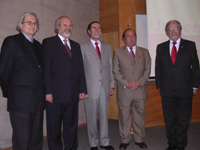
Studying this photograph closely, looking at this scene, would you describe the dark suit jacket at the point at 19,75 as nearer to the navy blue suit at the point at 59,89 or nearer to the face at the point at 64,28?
the navy blue suit at the point at 59,89

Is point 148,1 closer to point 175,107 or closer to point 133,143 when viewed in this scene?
point 175,107

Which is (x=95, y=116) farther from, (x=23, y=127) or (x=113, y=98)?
(x=113, y=98)

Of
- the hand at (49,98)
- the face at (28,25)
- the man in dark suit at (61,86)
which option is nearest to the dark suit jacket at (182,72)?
the man in dark suit at (61,86)

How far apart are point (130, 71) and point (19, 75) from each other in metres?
1.57

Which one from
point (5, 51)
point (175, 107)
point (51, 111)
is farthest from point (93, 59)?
point (175, 107)

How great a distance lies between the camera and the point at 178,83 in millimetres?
2414

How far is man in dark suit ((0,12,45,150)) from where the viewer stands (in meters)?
1.73

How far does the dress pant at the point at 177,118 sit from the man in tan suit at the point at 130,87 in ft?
1.19

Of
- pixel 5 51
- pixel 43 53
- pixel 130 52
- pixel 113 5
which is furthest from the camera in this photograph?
pixel 113 5

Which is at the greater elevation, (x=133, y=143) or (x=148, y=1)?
(x=148, y=1)

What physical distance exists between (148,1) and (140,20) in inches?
19.5

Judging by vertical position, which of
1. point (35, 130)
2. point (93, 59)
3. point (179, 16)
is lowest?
point (35, 130)

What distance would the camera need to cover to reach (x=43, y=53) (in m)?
2.13

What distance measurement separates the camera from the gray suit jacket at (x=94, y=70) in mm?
2521
